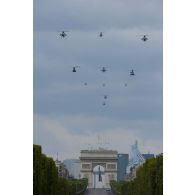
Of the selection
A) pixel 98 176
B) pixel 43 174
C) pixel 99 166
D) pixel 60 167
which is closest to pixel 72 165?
pixel 60 167

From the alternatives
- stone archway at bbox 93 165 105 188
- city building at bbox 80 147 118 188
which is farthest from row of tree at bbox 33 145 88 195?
stone archway at bbox 93 165 105 188

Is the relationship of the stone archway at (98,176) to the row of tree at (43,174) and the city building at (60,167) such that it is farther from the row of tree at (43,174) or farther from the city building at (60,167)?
the row of tree at (43,174)

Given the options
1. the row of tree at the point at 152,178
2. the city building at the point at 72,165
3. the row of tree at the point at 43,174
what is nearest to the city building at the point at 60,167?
the city building at the point at 72,165

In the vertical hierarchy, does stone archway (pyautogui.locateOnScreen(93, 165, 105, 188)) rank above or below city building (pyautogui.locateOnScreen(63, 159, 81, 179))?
below

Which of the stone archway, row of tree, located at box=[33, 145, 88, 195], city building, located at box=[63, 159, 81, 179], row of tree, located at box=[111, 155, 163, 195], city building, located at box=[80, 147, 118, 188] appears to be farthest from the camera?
the stone archway

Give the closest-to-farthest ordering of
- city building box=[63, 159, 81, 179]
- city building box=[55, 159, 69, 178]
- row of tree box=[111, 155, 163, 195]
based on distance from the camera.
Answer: row of tree box=[111, 155, 163, 195] → city building box=[63, 159, 81, 179] → city building box=[55, 159, 69, 178]

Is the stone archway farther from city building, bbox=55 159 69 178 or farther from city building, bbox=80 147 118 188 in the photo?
city building, bbox=55 159 69 178
